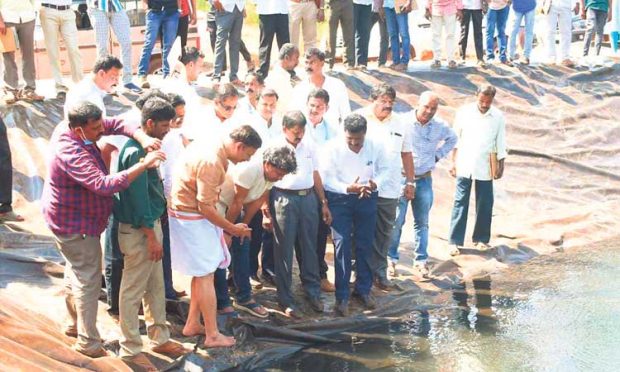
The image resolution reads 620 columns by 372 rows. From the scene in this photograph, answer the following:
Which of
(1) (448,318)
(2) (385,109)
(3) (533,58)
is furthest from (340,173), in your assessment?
(3) (533,58)

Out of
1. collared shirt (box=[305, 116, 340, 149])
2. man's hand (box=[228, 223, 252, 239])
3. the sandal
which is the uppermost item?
collared shirt (box=[305, 116, 340, 149])

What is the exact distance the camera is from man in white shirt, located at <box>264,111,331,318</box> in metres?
6.94

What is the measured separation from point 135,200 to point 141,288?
0.65m

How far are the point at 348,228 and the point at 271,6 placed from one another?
4732 mm

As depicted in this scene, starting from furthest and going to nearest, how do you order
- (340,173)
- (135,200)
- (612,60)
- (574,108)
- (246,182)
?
1. (612,60)
2. (574,108)
3. (340,173)
4. (246,182)
5. (135,200)

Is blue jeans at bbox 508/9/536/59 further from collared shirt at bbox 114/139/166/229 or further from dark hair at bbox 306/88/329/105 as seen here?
collared shirt at bbox 114/139/166/229

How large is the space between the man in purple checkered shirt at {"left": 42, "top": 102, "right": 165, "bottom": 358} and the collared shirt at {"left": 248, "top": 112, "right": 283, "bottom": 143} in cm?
160

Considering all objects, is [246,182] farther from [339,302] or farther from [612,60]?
[612,60]

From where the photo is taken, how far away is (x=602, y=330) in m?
7.38

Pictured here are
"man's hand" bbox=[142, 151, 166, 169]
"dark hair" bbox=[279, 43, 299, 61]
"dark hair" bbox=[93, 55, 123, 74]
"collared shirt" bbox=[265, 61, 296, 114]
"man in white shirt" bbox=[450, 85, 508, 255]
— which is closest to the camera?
"man's hand" bbox=[142, 151, 166, 169]

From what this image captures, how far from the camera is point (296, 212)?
699cm

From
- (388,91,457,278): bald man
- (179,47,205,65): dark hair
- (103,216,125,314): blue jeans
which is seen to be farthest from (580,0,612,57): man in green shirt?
(103,216,125,314): blue jeans

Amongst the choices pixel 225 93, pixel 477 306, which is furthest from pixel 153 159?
pixel 477 306

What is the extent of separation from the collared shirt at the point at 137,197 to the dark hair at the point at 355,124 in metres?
1.80
